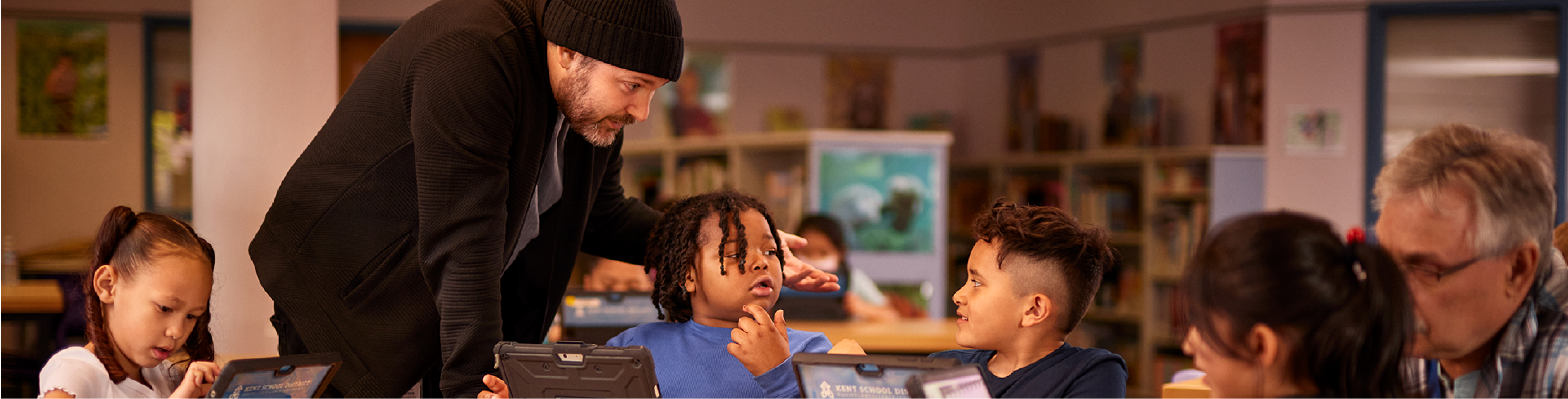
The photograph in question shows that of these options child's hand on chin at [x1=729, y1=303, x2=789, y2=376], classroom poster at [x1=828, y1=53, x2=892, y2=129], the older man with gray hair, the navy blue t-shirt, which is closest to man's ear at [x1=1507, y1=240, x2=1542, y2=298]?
the older man with gray hair

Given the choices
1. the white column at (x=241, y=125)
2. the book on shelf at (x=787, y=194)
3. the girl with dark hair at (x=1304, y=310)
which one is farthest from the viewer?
the book on shelf at (x=787, y=194)

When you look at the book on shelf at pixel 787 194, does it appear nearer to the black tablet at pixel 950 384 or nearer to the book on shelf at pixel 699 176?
the book on shelf at pixel 699 176

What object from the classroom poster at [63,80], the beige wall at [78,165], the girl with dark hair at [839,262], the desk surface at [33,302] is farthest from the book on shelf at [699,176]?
the classroom poster at [63,80]

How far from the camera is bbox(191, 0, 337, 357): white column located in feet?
7.22

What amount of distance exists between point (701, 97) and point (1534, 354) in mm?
6225

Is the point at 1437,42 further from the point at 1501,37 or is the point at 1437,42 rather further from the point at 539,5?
the point at 539,5

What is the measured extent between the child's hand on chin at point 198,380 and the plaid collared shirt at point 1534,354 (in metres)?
1.39

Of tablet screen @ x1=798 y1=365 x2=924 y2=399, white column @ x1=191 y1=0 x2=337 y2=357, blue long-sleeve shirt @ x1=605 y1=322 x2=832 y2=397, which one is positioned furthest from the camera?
white column @ x1=191 y1=0 x2=337 y2=357

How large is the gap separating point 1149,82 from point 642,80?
5648 millimetres

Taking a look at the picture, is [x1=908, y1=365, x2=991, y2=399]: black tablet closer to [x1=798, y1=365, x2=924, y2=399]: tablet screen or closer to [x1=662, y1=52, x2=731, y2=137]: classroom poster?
[x1=798, y1=365, x2=924, y2=399]: tablet screen

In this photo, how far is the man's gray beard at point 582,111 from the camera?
1504 millimetres

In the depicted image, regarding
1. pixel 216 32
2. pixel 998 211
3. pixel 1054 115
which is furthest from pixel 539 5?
pixel 1054 115

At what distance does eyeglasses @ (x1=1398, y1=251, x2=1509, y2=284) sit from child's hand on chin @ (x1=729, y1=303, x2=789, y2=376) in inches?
27.8

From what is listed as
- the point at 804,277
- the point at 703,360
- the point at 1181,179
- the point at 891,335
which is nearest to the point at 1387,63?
the point at 1181,179
